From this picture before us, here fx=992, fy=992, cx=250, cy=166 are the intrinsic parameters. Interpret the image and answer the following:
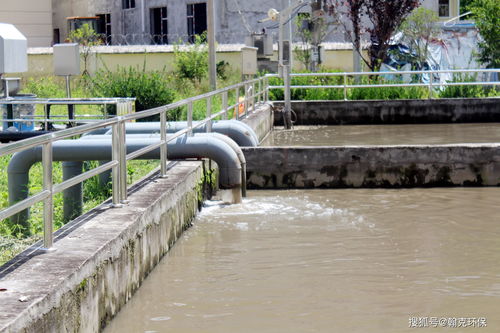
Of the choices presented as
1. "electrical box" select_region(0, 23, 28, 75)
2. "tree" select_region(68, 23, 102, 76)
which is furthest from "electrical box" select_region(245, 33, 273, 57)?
"electrical box" select_region(0, 23, 28, 75)

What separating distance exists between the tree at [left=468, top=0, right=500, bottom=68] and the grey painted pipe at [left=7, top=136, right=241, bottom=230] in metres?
23.0

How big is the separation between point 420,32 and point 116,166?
2815 centimetres

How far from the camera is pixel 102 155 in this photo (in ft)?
34.5

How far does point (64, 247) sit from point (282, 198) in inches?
290

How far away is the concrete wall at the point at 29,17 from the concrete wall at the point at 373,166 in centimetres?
3914

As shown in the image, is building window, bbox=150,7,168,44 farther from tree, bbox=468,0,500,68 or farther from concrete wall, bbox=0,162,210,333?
concrete wall, bbox=0,162,210,333

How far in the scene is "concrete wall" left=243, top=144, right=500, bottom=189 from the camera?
1498cm

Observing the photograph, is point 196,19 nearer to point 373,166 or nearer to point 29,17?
point 29,17

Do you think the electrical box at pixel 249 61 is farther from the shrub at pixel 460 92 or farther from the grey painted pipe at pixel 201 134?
the grey painted pipe at pixel 201 134

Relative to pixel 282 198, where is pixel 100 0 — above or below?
above

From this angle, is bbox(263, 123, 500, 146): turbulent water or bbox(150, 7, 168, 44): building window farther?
bbox(150, 7, 168, 44): building window

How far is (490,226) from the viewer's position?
1141 centimetres

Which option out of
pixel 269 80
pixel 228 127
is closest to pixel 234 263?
pixel 228 127

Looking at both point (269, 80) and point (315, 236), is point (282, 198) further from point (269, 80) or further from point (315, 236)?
point (269, 80)
